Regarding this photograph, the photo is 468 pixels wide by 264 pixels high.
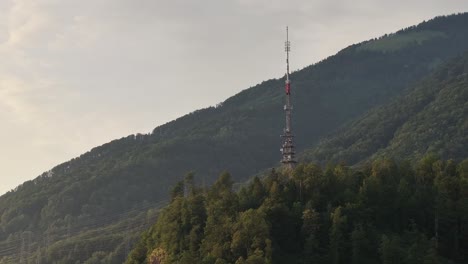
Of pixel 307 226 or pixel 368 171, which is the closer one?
pixel 307 226

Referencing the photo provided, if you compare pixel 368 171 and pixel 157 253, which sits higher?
pixel 368 171

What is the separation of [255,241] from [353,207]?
1964 cm

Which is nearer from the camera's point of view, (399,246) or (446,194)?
(399,246)

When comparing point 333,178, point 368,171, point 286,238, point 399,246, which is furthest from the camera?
point 368,171

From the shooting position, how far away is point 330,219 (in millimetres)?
126688

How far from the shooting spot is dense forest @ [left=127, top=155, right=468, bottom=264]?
120250 mm

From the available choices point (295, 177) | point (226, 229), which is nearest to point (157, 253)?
point (226, 229)

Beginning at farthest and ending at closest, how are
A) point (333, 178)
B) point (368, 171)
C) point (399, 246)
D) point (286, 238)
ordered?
point (368, 171) → point (333, 178) → point (286, 238) → point (399, 246)

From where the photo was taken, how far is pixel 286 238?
416 feet

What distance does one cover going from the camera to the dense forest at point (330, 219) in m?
120

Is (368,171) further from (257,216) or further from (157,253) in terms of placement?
(157,253)

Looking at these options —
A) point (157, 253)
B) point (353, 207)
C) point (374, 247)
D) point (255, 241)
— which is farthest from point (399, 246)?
point (157, 253)

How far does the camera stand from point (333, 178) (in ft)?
451

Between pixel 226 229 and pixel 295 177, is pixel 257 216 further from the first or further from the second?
pixel 295 177
